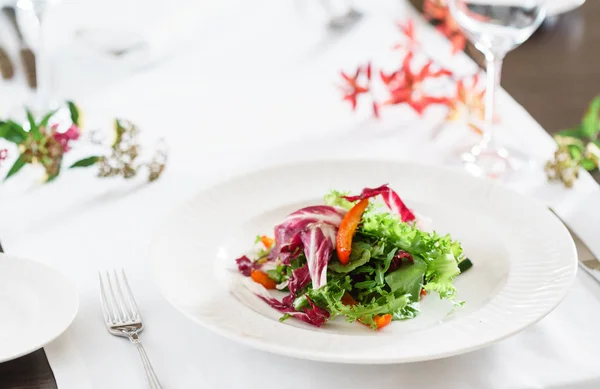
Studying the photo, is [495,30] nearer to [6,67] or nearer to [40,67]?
[40,67]

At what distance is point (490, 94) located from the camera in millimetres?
1437

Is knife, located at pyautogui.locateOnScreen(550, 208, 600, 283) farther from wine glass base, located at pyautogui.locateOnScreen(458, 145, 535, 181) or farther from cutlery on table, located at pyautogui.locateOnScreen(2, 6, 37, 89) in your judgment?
cutlery on table, located at pyautogui.locateOnScreen(2, 6, 37, 89)

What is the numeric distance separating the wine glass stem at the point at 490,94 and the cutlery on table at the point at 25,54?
1027mm

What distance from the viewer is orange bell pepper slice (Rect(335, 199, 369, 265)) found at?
3.21 ft

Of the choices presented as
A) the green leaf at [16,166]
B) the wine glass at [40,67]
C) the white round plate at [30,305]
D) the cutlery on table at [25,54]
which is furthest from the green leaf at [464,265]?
the cutlery on table at [25,54]

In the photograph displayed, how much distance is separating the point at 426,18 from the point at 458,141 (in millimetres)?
647

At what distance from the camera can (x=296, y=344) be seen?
0.87 meters

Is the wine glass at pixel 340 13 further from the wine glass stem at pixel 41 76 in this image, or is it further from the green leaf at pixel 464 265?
the green leaf at pixel 464 265

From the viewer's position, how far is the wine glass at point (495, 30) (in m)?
1.36

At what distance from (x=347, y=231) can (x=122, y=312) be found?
0.31 m

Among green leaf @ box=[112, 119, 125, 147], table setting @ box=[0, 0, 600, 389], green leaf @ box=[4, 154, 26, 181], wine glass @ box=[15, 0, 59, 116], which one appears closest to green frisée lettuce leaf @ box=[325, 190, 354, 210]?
table setting @ box=[0, 0, 600, 389]

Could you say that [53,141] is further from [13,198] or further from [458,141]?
[458,141]

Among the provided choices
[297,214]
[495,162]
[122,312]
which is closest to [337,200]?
[297,214]

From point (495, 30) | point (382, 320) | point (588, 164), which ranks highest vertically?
point (495, 30)
